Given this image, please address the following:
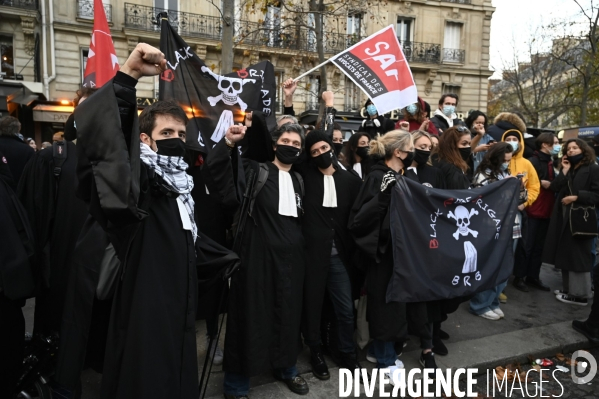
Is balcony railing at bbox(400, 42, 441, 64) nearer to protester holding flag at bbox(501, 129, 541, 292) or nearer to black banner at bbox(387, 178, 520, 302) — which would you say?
protester holding flag at bbox(501, 129, 541, 292)

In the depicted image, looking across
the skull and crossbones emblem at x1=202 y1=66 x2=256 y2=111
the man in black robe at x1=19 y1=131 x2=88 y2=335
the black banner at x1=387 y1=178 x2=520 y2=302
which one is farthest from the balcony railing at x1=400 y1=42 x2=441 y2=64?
the man in black robe at x1=19 y1=131 x2=88 y2=335

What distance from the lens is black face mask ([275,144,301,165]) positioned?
3428mm

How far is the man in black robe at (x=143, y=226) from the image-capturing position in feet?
6.01

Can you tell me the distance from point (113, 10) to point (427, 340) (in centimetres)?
1927

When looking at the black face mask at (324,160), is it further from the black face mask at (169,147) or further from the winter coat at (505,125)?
the winter coat at (505,125)

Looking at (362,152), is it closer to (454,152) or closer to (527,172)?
(454,152)

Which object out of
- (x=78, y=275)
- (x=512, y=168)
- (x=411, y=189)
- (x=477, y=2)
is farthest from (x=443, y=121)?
(x=477, y=2)

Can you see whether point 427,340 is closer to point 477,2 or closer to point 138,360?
point 138,360

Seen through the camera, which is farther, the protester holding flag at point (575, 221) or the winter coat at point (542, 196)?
the winter coat at point (542, 196)

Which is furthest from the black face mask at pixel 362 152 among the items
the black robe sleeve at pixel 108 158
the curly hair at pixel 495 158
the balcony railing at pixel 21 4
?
the balcony railing at pixel 21 4

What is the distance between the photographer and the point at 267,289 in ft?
10.7

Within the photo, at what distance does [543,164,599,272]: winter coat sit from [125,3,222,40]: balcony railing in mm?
16913

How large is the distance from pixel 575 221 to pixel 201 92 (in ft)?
15.8

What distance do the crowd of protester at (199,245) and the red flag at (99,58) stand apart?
3.66 feet
